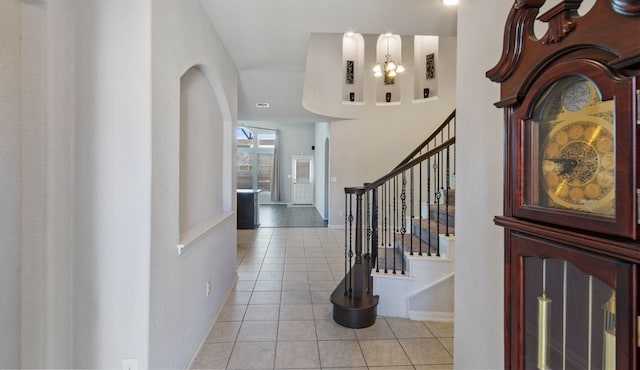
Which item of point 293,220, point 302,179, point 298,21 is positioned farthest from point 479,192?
point 302,179

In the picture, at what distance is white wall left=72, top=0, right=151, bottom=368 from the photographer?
1.38 m

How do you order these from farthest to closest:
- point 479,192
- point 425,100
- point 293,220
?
point 293,220 → point 425,100 → point 479,192

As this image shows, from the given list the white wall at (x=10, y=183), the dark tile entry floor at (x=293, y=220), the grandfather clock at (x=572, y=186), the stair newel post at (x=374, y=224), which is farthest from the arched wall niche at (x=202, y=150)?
the dark tile entry floor at (x=293, y=220)

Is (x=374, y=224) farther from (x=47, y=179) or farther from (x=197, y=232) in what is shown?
(x=47, y=179)

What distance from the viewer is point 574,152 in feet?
2.38

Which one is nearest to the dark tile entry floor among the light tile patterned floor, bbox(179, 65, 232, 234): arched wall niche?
the light tile patterned floor

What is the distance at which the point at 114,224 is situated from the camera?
4.65ft

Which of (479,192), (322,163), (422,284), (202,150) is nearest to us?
(479,192)

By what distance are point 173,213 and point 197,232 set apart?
475 millimetres

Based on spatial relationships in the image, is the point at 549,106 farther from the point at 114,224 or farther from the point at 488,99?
the point at 114,224

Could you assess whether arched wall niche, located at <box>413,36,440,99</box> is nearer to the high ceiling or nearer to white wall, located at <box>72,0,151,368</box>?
the high ceiling

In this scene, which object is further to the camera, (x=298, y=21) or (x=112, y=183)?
(x=298, y=21)

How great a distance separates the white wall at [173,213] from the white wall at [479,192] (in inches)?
59.8

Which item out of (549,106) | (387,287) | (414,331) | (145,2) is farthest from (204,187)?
(549,106)
